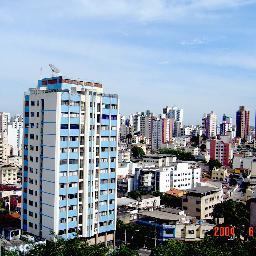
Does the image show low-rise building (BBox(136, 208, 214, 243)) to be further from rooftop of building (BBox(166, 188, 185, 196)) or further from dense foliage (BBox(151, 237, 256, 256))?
rooftop of building (BBox(166, 188, 185, 196))

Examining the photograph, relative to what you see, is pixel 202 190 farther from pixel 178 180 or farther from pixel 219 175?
pixel 219 175

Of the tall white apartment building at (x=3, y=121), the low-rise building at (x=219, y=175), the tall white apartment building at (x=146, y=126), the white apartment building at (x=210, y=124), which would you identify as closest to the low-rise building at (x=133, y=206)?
the low-rise building at (x=219, y=175)

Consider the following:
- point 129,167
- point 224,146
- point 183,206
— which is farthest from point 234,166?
point 183,206

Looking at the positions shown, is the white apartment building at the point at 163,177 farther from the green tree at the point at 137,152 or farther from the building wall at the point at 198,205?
the green tree at the point at 137,152

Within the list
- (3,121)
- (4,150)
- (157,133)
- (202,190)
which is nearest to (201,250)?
(202,190)

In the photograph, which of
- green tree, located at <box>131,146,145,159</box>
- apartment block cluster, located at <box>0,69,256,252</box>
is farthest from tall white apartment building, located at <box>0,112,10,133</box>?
apartment block cluster, located at <box>0,69,256,252</box>
